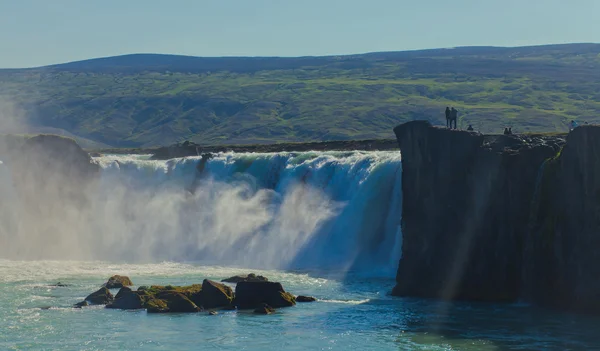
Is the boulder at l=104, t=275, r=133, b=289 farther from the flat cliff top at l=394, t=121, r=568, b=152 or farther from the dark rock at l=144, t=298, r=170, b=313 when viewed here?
the flat cliff top at l=394, t=121, r=568, b=152

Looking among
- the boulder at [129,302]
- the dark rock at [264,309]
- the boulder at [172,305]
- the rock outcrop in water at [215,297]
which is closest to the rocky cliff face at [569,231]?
the rock outcrop in water at [215,297]

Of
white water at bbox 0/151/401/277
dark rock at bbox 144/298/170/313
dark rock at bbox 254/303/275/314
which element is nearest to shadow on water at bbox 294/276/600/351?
dark rock at bbox 254/303/275/314

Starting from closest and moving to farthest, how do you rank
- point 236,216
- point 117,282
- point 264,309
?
point 264,309 < point 117,282 < point 236,216

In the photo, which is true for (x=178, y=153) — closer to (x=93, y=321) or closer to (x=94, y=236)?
(x=94, y=236)

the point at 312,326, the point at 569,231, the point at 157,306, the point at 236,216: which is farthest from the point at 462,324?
the point at 236,216

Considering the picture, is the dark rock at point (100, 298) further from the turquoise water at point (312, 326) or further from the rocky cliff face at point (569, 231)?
the rocky cliff face at point (569, 231)

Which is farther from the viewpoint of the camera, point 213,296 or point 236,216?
point 236,216

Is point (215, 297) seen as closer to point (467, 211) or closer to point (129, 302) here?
point (129, 302)
